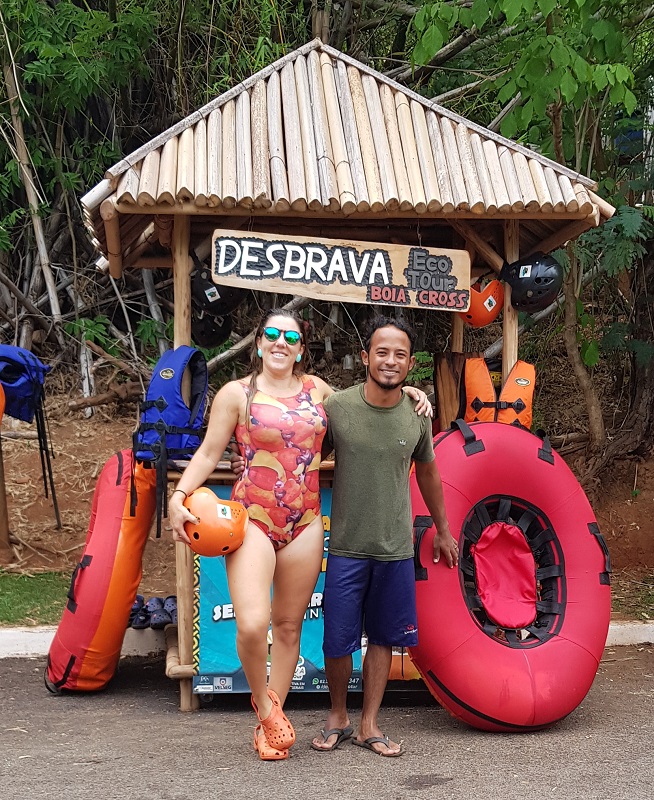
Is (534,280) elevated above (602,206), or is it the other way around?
(602,206)

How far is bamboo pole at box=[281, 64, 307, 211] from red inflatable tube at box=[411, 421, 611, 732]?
133cm

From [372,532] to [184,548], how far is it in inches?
50.7

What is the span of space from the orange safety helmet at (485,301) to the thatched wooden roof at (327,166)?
0.39 metres

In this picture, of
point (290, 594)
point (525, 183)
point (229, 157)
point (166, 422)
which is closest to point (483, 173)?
point (525, 183)

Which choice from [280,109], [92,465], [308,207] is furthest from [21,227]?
[308,207]

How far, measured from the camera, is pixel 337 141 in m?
5.03

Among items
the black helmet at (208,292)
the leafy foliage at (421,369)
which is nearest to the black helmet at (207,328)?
the black helmet at (208,292)

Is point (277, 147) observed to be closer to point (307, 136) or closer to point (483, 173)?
point (307, 136)

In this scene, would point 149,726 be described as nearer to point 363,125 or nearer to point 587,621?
point 587,621

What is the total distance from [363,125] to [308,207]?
0.77 meters

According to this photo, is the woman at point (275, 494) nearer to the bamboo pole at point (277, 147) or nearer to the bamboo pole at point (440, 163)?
the bamboo pole at point (277, 147)

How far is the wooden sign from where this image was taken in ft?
15.5

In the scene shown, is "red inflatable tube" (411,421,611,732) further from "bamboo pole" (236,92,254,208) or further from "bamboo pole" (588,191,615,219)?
"bamboo pole" (236,92,254,208)

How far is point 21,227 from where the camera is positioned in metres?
9.29
